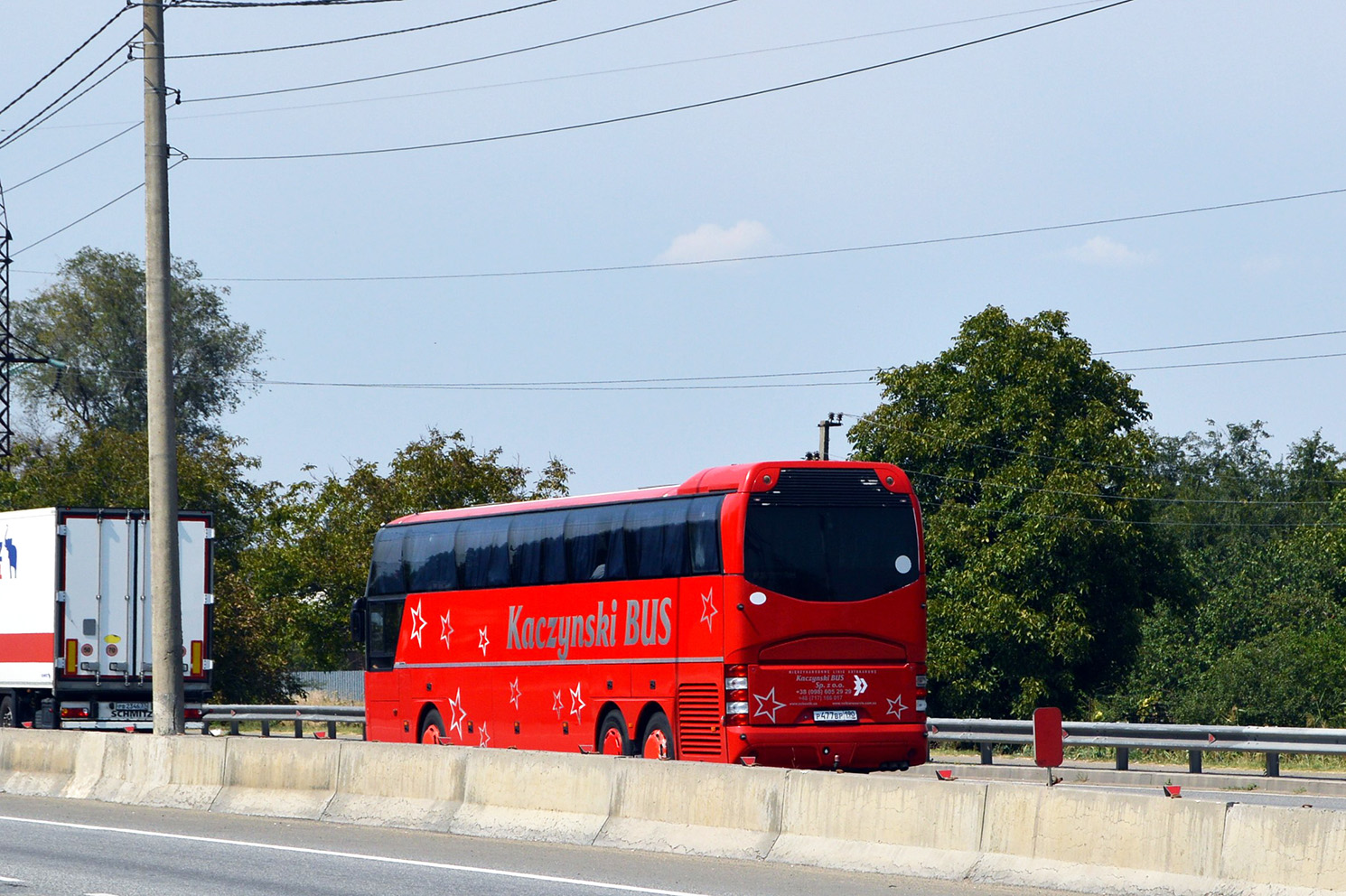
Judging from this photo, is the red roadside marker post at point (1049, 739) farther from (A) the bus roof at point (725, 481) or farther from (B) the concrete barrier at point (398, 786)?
(A) the bus roof at point (725, 481)

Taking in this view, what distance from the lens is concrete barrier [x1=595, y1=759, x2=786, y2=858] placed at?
13.3 m

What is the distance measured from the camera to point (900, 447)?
1759 inches

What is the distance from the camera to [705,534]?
814 inches

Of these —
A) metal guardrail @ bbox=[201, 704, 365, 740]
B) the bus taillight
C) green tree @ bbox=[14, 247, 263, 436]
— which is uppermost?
green tree @ bbox=[14, 247, 263, 436]

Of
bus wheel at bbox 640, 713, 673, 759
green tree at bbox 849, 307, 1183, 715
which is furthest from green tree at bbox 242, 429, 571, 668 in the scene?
bus wheel at bbox 640, 713, 673, 759

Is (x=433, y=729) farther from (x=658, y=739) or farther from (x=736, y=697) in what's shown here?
(x=736, y=697)

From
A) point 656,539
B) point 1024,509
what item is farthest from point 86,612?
point 1024,509

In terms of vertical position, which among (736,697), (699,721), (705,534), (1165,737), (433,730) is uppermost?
(705,534)

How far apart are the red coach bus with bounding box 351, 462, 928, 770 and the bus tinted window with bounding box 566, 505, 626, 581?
3cm

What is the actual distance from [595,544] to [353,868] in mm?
10009

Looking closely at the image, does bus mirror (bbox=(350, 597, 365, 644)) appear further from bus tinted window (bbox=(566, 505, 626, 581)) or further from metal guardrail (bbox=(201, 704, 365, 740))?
metal guardrail (bbox=(201, 704, 365, 740))

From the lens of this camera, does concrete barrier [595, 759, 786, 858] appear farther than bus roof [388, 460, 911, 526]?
No

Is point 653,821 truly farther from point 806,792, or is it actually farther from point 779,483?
point 779,483

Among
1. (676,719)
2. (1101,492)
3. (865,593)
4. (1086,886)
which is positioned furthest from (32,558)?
(1101,492)
